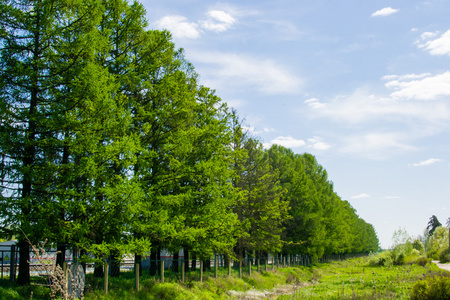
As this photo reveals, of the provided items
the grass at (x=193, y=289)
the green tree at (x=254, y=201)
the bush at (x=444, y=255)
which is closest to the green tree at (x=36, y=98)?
the grass at (x=193, y=289)

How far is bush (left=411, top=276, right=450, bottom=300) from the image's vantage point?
14258 mm

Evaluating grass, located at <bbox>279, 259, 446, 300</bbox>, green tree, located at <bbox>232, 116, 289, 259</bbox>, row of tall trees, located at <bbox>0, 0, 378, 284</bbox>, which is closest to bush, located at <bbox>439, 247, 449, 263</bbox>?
grass, located at <bbox>279, 259, 446, 300</bbox>

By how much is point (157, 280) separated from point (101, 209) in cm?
611

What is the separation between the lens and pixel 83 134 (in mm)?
13117

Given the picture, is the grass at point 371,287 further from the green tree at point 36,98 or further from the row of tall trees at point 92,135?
the green tree at point 36,98

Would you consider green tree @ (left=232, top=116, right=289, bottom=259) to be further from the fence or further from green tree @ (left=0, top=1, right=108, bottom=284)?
green tree @ (left=0, top=1, right=108, bottom=284)

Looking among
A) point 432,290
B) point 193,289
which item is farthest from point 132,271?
point 432,290

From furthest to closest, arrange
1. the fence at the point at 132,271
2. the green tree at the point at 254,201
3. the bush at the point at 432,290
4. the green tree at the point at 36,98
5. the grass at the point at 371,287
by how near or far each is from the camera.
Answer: the green tree at the point at 254,201 → the grass at the point at 371,287 → the fence at the point at 132,271 → the bush at the point at 432,290 → the green tree at the point at 36,98

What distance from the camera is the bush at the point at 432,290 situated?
1426 centimetres

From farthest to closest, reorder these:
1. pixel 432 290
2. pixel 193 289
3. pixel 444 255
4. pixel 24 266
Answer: pixel 444 255, pixel 193 289, pixel 432 290, pixel 24 266

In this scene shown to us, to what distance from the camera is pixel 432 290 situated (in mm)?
14438

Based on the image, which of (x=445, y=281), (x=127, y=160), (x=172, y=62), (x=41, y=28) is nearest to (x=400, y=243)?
(x=445, y=281)

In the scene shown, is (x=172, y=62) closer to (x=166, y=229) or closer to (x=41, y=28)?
(x=41, y=28)

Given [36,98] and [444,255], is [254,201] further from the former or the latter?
[444,255]
